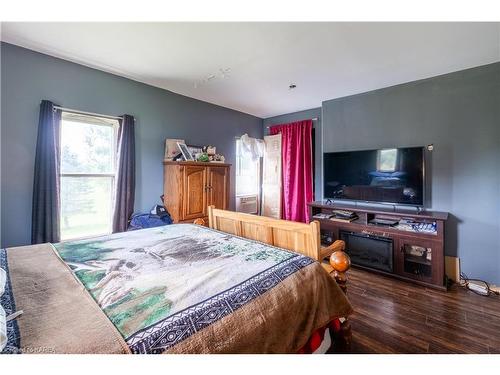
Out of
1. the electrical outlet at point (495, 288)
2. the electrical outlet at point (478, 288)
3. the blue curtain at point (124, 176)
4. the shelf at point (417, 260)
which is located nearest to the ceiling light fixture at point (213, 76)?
the blue curtain at point (124, 176)

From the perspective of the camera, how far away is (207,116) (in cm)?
375

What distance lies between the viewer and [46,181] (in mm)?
2229

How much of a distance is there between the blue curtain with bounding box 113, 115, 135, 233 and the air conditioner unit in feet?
6.57

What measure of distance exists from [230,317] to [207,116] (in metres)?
3.42

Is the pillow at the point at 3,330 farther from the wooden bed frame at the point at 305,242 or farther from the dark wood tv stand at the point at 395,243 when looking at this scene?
the dark wood tv stand at the point at 395,243

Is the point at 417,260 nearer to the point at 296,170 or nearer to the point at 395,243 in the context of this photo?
the point at 395,243

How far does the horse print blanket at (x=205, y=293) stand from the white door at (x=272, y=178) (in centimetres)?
293

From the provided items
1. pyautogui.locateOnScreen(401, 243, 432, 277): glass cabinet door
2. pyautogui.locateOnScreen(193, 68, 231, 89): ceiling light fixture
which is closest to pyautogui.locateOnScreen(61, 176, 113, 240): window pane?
pyautogui.locateOnScreen(193, 68, 231, 89): ceiling light fixture

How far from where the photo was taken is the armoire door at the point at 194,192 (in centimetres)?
297

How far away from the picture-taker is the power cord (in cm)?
227

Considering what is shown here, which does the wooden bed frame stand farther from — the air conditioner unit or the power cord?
the air conditioner unit
